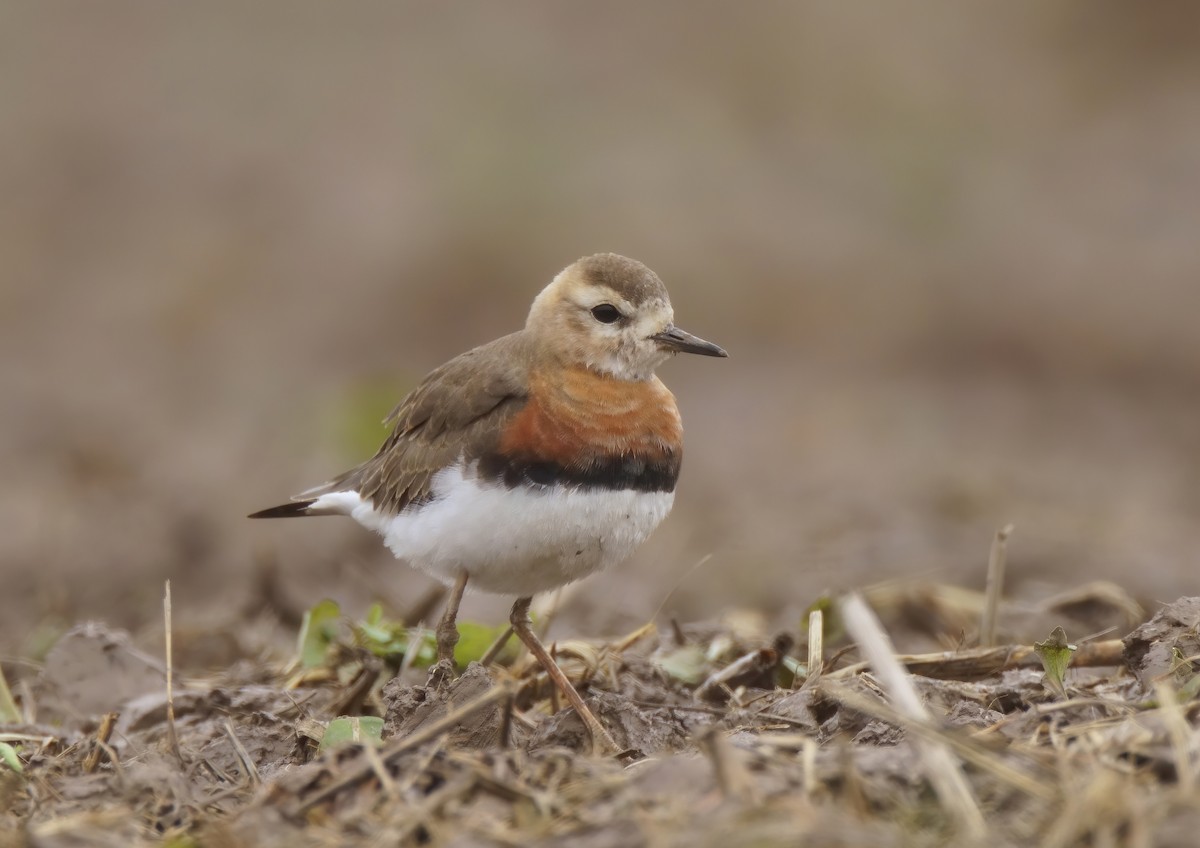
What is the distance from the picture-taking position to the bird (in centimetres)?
561

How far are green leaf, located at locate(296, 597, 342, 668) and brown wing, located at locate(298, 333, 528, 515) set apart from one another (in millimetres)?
502

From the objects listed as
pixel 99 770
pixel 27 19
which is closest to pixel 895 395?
pixel 99 770

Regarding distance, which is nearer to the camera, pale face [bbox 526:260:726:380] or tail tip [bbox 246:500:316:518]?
pale face [bbox 526:260:726:380]

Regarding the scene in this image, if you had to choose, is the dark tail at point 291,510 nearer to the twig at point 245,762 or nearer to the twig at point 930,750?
the twig at point 245,762

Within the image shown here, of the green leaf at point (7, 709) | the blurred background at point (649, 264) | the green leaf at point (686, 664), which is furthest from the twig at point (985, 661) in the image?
the green leaf at point (7, 709)

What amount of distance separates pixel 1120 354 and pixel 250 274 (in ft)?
30.4

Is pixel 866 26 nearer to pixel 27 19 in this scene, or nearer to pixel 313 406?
pixel 313 406

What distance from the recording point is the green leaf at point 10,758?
4.84m

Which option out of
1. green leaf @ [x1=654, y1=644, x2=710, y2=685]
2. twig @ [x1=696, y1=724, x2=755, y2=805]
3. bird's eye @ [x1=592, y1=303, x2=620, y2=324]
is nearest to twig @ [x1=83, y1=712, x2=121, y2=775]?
green leaf @ [x1=654, y1=644, x2=710, y2=685]

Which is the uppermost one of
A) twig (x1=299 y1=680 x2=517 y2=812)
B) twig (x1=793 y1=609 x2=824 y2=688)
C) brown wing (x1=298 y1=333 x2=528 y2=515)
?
brown wing (x1=298 y1=333 x2=528 y2=515)

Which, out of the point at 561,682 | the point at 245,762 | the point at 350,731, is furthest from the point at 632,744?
the point at 245,762

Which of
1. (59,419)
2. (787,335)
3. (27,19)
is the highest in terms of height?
(27,19)

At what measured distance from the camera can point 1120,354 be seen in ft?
47.5

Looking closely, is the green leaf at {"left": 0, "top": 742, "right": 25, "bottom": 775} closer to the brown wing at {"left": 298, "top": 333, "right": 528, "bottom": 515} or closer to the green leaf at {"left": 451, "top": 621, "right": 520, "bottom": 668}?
the green leaf at {"left": 451, "top": 621, "right": 520, "bottom": 668}
